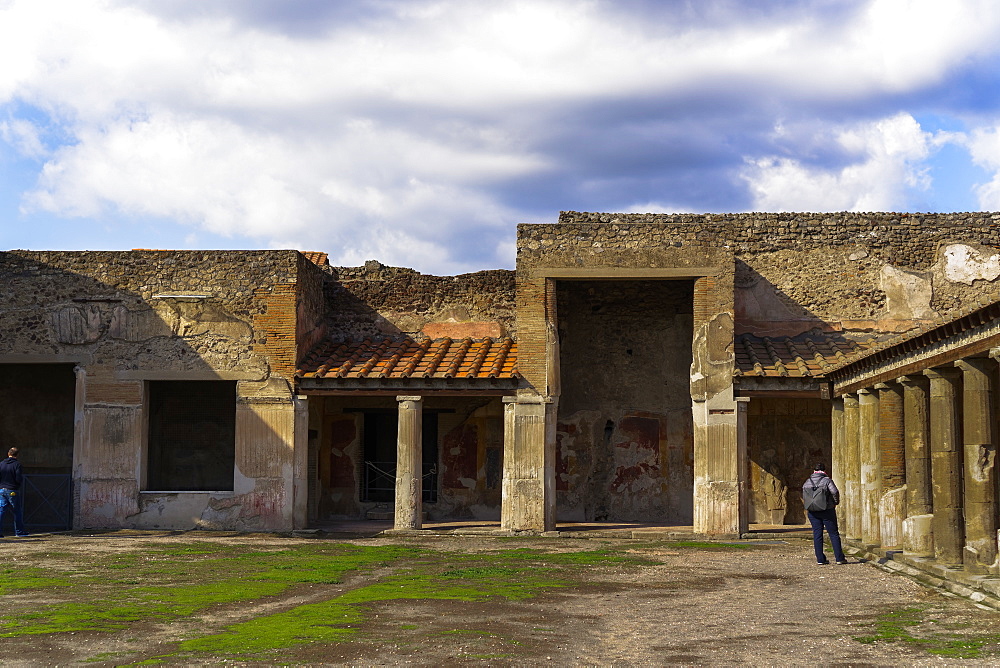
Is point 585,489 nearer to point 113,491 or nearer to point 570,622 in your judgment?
point 113,491

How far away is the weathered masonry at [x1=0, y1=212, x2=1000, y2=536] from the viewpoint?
14656 millimetres

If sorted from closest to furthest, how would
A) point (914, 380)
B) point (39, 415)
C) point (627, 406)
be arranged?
point (914, 380), point (627, 406), point (39, 415)

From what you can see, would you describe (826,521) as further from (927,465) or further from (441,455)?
(441,455)

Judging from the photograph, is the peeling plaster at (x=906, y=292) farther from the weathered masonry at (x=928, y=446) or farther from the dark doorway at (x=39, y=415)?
the dark doorway at (x=39, y=415)

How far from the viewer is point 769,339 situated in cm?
1545

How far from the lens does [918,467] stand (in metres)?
10.9

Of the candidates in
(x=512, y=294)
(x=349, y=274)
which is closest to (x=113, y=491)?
(x=349, y=274)

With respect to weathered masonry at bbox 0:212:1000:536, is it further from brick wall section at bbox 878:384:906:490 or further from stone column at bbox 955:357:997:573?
stone column at bbox 955:357:997:573

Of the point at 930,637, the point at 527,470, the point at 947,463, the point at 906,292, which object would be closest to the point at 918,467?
the point at 947,463

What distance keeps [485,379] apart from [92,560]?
546 centimetres

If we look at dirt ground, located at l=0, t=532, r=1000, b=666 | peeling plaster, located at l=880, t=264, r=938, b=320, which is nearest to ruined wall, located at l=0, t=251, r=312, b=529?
dirt ground, located at l=0, t=532, r=1000, b=666

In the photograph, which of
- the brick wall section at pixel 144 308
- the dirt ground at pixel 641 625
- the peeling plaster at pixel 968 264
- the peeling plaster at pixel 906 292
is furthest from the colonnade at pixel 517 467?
the peeling plaster at pixel 968 264

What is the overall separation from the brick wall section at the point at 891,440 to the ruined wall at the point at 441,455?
663cm

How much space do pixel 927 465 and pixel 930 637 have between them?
4396 millimetres
